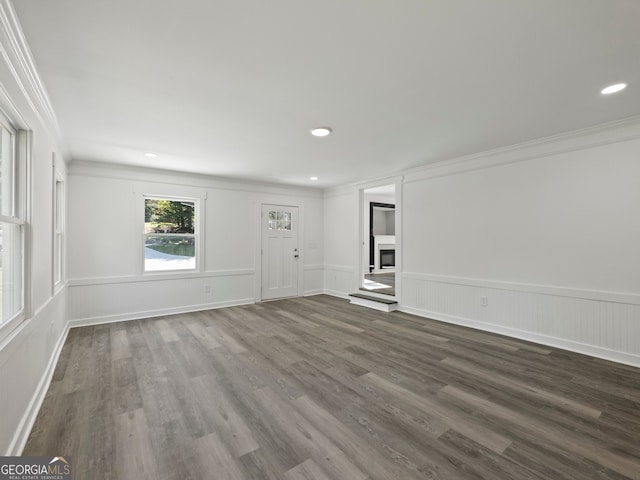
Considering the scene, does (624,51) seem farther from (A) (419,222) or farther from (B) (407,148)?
(A) (419,222)

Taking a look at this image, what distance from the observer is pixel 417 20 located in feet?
5.17

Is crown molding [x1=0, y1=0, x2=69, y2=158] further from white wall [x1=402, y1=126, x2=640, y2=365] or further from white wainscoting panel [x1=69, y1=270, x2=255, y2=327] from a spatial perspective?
white wall [x1=402, y1=126, x2=640, y2=365]

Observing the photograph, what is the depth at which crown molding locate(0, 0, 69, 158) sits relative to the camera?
1.49 meters

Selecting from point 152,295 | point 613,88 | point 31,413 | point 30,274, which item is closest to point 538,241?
point 613,88

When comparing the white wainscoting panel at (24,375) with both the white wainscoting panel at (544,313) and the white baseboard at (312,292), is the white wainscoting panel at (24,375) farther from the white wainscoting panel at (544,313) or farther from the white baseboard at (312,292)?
the white wainscoting panel at (544,313)

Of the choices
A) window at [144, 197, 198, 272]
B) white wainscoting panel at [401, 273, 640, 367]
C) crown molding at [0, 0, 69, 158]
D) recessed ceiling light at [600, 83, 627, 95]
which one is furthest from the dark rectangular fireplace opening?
crown molding at [0, 0, 69, 158]

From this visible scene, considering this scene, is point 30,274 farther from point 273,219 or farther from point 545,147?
point 545,147

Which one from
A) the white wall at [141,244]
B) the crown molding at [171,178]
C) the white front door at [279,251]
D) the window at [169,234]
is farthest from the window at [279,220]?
the window at [169,234]

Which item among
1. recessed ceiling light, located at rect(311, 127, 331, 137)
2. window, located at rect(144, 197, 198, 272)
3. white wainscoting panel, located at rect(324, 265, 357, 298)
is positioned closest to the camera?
recessed ceiling light, located at rect(311, 127, 331, 137)

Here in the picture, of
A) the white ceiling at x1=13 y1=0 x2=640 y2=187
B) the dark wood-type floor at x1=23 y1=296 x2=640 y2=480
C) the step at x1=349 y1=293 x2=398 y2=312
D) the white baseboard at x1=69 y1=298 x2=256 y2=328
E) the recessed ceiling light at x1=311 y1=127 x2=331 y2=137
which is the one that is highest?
the white ceiling at x1=13 y1=0 x2=640 y2=187

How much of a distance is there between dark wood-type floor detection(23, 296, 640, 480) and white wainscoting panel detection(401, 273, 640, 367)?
19cm

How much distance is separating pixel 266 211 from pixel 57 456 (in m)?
4.77

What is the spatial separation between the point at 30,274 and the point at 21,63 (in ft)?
4.48

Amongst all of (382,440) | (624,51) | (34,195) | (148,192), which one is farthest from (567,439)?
(148,192)
